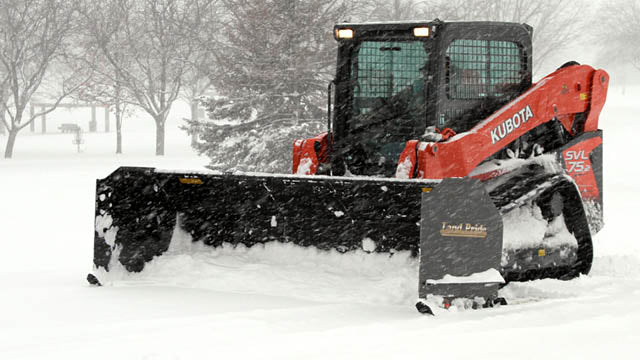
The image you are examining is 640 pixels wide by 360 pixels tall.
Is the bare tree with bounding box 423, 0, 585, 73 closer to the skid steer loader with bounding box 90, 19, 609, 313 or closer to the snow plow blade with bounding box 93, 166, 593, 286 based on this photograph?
the skid steer loader with bounding box 90, 19, 609, 313

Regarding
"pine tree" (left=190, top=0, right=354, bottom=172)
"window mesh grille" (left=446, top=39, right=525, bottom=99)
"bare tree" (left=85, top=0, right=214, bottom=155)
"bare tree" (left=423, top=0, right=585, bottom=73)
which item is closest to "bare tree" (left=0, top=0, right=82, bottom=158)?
"bare tree" (left=85, top=0, right=214, bottom=155)

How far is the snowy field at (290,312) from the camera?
4410mm

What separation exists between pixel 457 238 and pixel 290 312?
1.28 m

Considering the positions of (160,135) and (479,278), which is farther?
(160,135)

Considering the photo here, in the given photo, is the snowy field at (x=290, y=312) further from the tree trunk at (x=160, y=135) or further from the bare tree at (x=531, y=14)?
the bare tree at (x=531, y=14)

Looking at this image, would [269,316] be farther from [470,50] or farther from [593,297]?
[470,50]

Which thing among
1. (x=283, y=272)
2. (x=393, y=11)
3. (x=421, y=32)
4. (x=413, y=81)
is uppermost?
(x=393, y=11)

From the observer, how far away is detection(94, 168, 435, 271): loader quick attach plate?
603 cm

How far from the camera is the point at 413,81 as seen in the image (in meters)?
7.02

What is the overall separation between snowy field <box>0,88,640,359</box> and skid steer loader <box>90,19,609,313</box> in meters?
0.20

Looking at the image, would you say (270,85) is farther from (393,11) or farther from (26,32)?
(26,32)

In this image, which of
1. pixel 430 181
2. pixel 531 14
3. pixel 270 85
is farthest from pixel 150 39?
pixel 430 181

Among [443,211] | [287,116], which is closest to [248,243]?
[443,211]

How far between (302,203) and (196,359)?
2260mm
